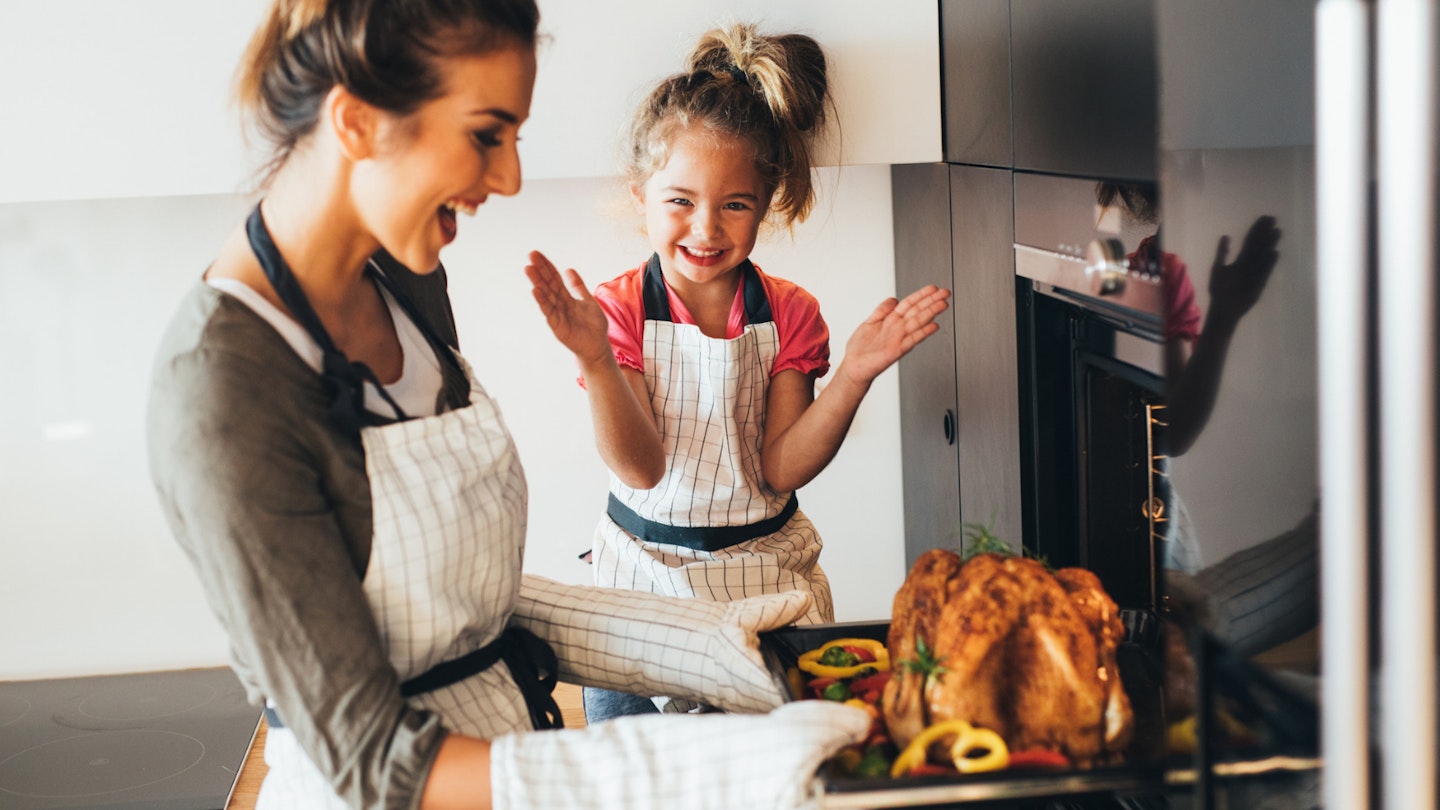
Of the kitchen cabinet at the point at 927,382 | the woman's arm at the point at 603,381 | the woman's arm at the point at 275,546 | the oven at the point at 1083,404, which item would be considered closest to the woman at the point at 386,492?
the woman's arm at the point at 275,546

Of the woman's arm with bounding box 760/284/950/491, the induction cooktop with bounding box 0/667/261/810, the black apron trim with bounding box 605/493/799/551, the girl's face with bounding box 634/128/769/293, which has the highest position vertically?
the girl's face with bounding box 634/128/769/293

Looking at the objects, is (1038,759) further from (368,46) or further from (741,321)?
(741,321)

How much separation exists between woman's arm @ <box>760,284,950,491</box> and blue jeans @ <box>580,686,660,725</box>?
34cm

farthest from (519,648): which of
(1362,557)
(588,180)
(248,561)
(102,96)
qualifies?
(588,180)

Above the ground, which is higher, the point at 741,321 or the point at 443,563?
the point at 741,321

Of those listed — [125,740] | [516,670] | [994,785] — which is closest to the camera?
[994,785]

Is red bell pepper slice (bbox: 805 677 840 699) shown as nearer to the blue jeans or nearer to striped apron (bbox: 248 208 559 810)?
striped apron (bbox: 248 208 559 810)

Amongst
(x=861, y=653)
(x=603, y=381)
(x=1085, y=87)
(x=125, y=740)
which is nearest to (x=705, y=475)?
(x=603, y=381)

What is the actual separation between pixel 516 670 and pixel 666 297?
70 cm

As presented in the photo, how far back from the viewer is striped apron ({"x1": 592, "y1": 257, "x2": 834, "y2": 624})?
1.65 m

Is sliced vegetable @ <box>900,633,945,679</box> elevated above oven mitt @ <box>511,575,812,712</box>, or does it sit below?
above

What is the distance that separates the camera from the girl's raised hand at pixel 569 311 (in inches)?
52.3

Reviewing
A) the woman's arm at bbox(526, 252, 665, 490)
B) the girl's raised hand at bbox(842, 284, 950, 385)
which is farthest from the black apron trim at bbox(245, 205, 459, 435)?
the girl's raised hand at bbox(842, 284, 950, 385)

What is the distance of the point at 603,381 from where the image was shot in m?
1.45
